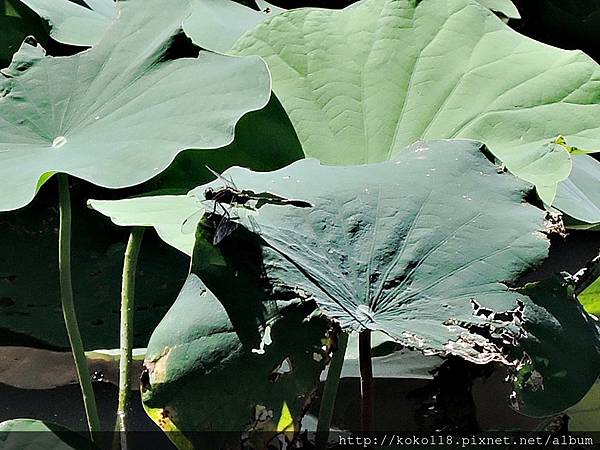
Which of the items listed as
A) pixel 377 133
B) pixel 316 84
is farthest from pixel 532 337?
pixel 316 84

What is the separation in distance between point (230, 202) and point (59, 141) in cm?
22

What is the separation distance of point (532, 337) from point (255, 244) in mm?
265

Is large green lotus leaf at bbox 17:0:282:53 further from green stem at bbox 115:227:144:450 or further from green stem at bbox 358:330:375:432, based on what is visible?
green stem at bbox 358:330:375:432

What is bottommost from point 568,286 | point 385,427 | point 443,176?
point 385,427

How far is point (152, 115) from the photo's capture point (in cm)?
87

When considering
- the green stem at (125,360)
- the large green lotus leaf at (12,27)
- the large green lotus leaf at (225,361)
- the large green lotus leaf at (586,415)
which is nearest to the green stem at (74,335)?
the green stem at (125,360)

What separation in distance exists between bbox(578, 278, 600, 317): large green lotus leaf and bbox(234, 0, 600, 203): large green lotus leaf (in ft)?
0.55

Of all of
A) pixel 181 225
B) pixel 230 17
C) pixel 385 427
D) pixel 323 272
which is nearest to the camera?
pixel 323 272

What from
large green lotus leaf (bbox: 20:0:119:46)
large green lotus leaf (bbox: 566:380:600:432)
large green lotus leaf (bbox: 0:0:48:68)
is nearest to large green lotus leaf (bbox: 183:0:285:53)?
large green lotus leaf (bbox: 20:0:119:46)

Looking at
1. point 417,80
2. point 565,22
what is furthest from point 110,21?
point 565,22

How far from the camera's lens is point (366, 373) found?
2.41 ft

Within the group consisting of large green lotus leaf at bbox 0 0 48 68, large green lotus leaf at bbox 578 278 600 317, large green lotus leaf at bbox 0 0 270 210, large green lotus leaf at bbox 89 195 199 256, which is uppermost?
large green lotus leaf at bbox 0 0 270 210

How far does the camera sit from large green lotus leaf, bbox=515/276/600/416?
0.77 m

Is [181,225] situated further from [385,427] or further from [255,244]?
[385,427]
